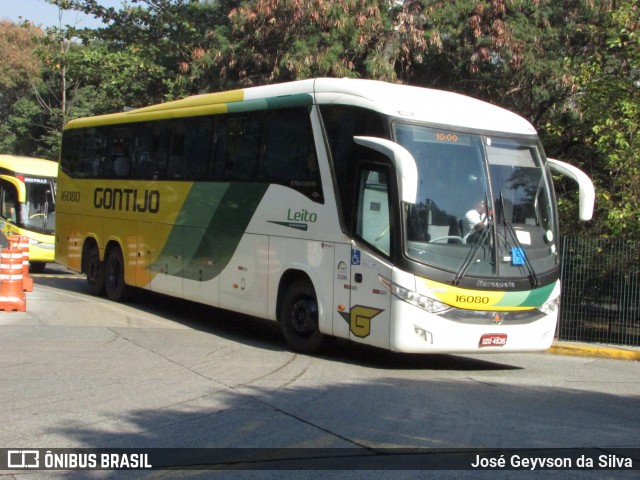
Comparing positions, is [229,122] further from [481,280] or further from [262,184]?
[481,280]

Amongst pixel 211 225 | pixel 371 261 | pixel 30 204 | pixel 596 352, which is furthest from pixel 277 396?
pixel 30 204

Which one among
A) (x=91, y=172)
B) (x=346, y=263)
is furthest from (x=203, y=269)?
(x=91, y=172)

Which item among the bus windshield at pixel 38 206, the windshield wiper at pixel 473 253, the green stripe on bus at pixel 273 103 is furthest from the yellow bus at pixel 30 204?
the windshield wiper at pixel 473 253

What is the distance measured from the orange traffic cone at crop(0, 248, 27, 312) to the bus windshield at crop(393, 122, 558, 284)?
7.74 metres

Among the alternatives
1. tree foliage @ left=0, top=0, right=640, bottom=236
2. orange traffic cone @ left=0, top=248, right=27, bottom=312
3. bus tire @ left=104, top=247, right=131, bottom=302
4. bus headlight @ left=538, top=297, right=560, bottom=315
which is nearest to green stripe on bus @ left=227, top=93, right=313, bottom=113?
bus headlight @ left=538, top=297, right=560, bottom=315

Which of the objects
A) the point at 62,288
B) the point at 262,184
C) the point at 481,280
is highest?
the point at 262,184

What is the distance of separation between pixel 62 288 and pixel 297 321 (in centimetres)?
1004

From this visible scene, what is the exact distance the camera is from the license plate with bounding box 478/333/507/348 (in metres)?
10.8

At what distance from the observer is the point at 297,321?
12.2 m

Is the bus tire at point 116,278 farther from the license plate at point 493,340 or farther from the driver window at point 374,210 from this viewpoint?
the license plate at point 493,340

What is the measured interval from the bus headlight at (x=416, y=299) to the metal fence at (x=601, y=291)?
6039 mm

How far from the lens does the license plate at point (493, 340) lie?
1076 cm

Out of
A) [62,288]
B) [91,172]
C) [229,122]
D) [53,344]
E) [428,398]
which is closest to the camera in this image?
[428,398]

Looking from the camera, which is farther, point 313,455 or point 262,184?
point 262,184
